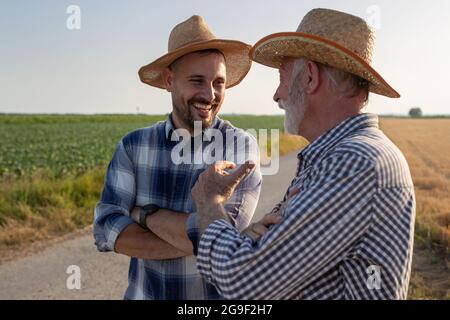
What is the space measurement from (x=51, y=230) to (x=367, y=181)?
684cm

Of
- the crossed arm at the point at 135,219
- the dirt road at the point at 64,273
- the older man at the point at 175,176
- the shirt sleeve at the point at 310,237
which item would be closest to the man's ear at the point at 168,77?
the older man at the point at 175,176

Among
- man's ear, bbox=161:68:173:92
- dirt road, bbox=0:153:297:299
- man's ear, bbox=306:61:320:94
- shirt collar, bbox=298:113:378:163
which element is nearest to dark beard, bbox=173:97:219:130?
man's ear, bbox=161:68:173:92

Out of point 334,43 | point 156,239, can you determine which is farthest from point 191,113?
point 334,43

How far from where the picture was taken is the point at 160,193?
2.68 m

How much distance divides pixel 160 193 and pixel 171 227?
0.25 metres

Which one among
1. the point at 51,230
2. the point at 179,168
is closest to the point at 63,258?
the point at 51,230

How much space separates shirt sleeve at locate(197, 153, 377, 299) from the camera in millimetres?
1611

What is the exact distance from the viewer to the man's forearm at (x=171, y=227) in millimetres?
2451

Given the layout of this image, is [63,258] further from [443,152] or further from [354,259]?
[443,152]

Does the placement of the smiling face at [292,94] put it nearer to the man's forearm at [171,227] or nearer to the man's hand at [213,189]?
the man's hand at [213,189]

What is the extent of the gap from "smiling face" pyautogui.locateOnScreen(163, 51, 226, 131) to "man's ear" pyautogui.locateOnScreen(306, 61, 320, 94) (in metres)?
0.85

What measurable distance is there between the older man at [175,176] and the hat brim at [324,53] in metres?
0.67

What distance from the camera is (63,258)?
658 centimetres

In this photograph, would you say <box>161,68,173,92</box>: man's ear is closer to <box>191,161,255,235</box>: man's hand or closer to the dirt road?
<box>191,161,255,235</box>: man's hand
